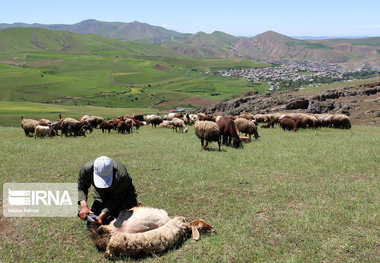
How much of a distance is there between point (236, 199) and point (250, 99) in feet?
196

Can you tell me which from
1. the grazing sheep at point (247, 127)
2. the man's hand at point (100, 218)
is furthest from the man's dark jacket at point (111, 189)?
the grazing sheep at point (247, 127)

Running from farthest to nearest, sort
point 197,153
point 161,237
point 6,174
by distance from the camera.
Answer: point 197,153 < point 6,174 < point 161,237

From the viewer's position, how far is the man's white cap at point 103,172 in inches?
256

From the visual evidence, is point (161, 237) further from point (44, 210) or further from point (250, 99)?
point (250, 99)

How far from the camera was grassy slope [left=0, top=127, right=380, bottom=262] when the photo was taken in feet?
21.6

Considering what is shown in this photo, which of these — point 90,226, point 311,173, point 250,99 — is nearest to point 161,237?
point 90,226

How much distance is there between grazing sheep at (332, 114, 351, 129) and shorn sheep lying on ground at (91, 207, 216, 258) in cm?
2958

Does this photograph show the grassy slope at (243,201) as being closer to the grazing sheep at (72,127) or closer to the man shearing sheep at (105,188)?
the man shearing sheep at (105,188)

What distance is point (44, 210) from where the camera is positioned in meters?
9.05

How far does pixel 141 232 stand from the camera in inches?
269

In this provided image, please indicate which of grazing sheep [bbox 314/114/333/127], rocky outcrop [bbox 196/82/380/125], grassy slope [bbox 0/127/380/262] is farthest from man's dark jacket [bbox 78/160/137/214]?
rocky outcrop [bbox 196/82/380/125]

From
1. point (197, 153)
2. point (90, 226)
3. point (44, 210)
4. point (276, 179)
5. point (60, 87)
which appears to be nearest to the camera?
point (90, 226)

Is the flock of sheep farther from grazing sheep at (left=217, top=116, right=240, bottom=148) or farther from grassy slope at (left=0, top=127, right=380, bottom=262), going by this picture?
grassy slope at (left=0, top=127, right=380, bottom=262)

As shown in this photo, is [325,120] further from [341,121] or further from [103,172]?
[103,172]
